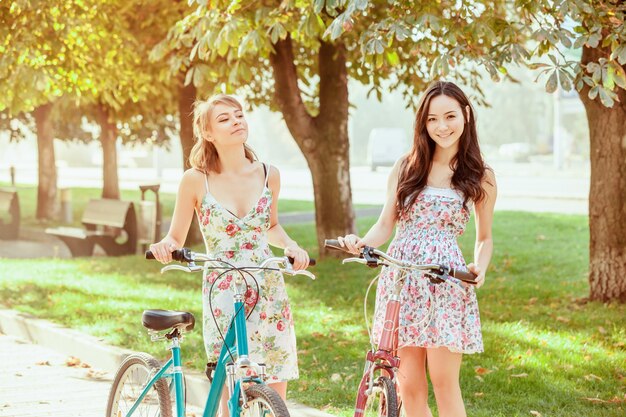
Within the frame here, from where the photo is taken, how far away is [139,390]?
4.54 metres

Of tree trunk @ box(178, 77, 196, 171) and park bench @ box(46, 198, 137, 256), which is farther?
park bench @ box(46, 198, 137, 256)

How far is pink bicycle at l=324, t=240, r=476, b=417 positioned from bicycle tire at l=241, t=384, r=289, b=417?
45 centimetres

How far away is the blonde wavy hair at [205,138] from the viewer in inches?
175

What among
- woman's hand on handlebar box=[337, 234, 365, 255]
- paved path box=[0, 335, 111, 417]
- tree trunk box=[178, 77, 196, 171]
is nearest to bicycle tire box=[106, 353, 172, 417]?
woman's hand on handlebar box=[337, 234, 365, 255]

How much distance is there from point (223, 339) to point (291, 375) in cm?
45

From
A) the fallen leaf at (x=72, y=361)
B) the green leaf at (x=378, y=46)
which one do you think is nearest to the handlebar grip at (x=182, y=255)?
the green leaf at (x=378, y=46)

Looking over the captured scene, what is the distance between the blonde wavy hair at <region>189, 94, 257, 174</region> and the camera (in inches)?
175

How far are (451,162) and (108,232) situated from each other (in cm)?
1329

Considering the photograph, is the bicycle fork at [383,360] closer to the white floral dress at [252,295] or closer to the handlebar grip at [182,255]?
the white floral dress at [252,295]

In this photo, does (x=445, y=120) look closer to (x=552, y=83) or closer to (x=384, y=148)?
(x=552, y=83)

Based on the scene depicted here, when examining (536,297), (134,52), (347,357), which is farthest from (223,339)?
(134,52)

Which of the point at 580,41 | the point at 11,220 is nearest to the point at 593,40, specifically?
the point at 580,41

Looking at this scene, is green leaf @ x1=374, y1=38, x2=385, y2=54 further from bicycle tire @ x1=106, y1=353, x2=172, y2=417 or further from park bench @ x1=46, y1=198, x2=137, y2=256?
park bench @ x1=46, y1=198, x2=137, y2=256

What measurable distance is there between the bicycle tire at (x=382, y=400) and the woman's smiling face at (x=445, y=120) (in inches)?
40.3
